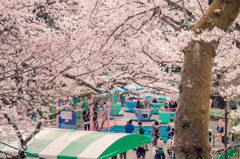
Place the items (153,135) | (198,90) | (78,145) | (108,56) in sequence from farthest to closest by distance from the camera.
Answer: (153,135), (108,56), (78,145), (198,90)

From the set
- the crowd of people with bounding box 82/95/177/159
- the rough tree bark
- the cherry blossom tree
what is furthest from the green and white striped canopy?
the rough tree bark

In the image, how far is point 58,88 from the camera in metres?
6.86

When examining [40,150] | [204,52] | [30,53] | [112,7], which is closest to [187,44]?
[204,52]

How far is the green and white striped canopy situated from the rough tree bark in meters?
3.25

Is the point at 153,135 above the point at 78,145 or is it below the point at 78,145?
below

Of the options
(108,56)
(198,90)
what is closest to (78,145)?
(108,56)

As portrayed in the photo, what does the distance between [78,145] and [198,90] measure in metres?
4.26

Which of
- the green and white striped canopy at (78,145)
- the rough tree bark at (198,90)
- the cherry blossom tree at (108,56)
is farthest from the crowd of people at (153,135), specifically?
the rough tree bark at (198,90)

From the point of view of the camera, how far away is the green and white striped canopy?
7.14 metres

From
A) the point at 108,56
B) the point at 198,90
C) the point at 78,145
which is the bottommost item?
the point at 78,145

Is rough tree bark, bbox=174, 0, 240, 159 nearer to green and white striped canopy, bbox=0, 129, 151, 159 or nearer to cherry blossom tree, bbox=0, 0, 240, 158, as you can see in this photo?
cherry blossom tree, bbox=0, 0, 240, 158

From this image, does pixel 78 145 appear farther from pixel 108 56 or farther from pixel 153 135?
pixel 153 135

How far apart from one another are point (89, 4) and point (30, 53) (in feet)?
7.42

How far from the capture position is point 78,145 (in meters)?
7.49
